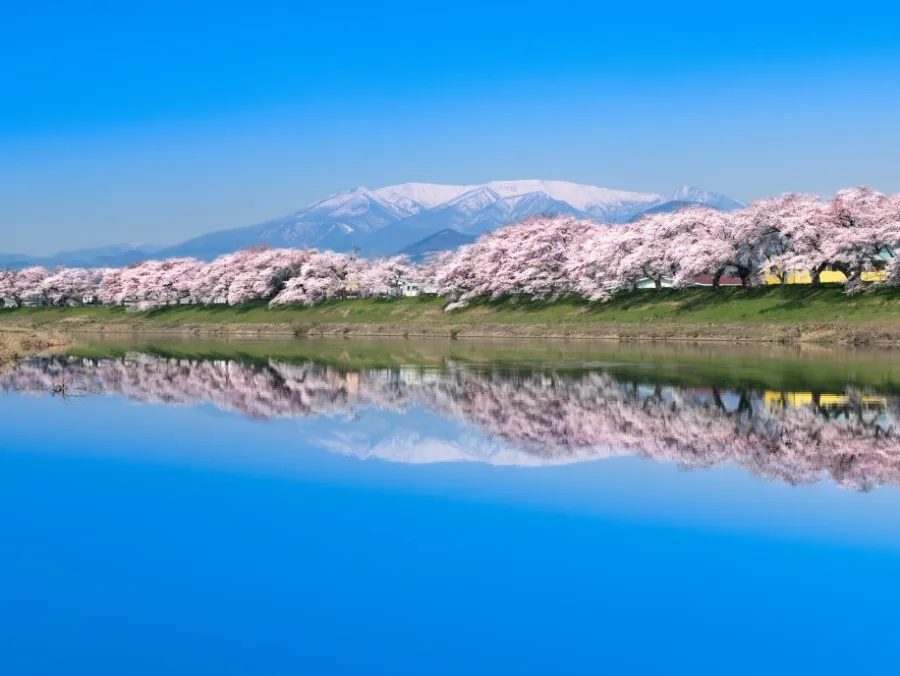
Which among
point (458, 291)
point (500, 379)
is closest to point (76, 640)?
point (500, 379)

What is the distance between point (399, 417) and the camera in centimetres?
2517

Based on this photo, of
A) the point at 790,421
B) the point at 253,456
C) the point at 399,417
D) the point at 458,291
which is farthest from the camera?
the point at 458,291

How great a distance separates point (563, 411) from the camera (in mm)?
25406

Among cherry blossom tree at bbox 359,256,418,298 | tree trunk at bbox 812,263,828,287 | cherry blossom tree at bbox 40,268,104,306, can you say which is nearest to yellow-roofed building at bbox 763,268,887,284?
tree trunk at bbox 812,263,828,287

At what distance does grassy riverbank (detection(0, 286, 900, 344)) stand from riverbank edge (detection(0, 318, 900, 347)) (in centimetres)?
7

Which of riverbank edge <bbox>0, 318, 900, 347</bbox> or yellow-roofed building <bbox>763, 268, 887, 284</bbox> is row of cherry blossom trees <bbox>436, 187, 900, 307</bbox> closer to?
yellow-roofed building <bbox>763, 268, 887, 284</bbox>

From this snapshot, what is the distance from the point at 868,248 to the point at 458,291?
111ft

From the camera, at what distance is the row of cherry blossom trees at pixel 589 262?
63.7 metres

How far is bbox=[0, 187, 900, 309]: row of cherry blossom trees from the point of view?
63688mm

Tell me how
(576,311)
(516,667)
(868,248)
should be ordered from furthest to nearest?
(576,311), (868,248), (516,667)

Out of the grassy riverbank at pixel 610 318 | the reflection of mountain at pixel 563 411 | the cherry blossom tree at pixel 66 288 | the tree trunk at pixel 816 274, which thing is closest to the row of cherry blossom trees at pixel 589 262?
the tree trunk at pixel 816 274

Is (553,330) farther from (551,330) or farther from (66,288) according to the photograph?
(66,288)

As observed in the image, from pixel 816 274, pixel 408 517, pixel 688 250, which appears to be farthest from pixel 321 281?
pixel 408 517

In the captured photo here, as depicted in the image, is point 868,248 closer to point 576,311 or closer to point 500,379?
point 576,311
